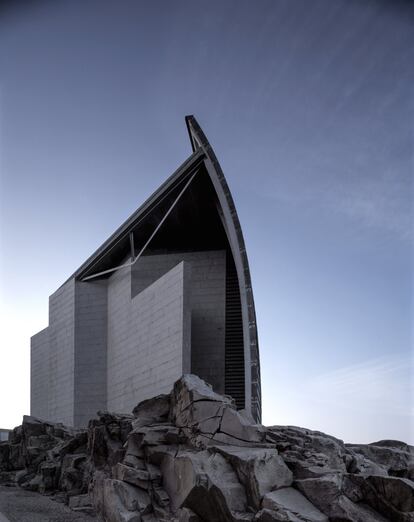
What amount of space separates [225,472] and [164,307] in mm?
12764

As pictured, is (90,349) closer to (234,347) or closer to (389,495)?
(234,347)

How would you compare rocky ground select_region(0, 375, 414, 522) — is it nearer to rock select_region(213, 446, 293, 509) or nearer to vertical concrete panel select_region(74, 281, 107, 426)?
rock select_region(213, 446, 293, 509)

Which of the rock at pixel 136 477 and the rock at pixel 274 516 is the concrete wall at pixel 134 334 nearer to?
the rock at pixel 136 477

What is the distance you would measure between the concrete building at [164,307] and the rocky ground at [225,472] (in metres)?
7.02

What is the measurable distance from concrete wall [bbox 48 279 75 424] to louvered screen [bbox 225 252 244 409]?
764cm

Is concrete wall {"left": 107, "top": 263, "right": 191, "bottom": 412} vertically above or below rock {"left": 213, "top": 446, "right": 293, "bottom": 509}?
above

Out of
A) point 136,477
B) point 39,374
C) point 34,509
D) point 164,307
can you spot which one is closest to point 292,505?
point 136,477

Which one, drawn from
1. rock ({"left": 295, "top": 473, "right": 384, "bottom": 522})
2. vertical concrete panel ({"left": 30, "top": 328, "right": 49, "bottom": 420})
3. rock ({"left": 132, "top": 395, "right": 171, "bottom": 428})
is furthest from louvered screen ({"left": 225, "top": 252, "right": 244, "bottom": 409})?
rock ({"left": 295, "top": 473, "right": 384, "bottom": 522})

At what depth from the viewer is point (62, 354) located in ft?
87.5

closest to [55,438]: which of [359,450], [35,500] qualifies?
[35,500]

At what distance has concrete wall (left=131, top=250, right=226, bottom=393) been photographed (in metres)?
22.5

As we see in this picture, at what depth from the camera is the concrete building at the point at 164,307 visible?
19656 millimetres

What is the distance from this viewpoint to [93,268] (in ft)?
84.3

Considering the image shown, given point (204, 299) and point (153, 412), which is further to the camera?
point (204, 299)
